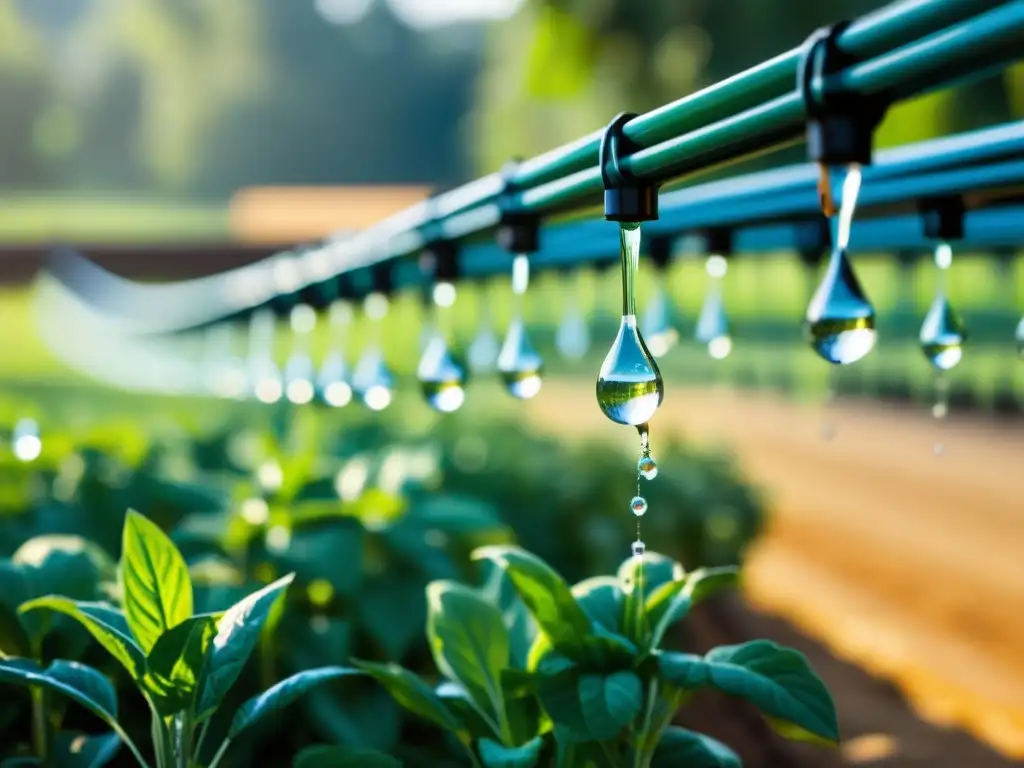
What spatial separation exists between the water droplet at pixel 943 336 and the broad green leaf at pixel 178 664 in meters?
0.89

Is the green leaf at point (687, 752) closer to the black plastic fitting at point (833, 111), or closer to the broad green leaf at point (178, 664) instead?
the broad green leaf at point (178, 664)

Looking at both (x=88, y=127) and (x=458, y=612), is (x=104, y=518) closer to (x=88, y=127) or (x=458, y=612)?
(x=458, y=612)

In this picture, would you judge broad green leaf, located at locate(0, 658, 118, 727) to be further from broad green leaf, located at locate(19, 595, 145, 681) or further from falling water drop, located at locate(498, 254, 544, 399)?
falling water drop, located at locate(498, 254, 544, 399)

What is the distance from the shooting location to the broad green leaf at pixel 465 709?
1341 mm

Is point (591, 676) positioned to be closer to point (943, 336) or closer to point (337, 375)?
point (943, 336)

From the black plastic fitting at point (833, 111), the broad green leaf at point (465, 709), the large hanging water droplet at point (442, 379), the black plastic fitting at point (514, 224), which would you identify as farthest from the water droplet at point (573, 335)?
the black plastic fitting at point (833, 111)

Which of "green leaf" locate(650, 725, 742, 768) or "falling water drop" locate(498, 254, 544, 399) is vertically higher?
"falling water drop" locate(498, 254, 544, 399)

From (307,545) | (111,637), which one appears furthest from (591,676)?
(307,545)

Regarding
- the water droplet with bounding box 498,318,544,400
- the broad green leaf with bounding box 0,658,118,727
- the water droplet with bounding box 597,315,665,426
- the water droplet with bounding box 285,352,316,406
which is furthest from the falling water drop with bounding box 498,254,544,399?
the water droplet with bounding box 285,352,316,406

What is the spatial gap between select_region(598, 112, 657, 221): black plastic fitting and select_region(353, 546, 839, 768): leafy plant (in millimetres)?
483

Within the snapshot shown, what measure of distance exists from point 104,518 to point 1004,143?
1785 mm

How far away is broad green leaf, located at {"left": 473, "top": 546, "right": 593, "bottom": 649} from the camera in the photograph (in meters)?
1.26

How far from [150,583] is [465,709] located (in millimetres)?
379

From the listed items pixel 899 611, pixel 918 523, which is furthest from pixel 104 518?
pixel 918 523
